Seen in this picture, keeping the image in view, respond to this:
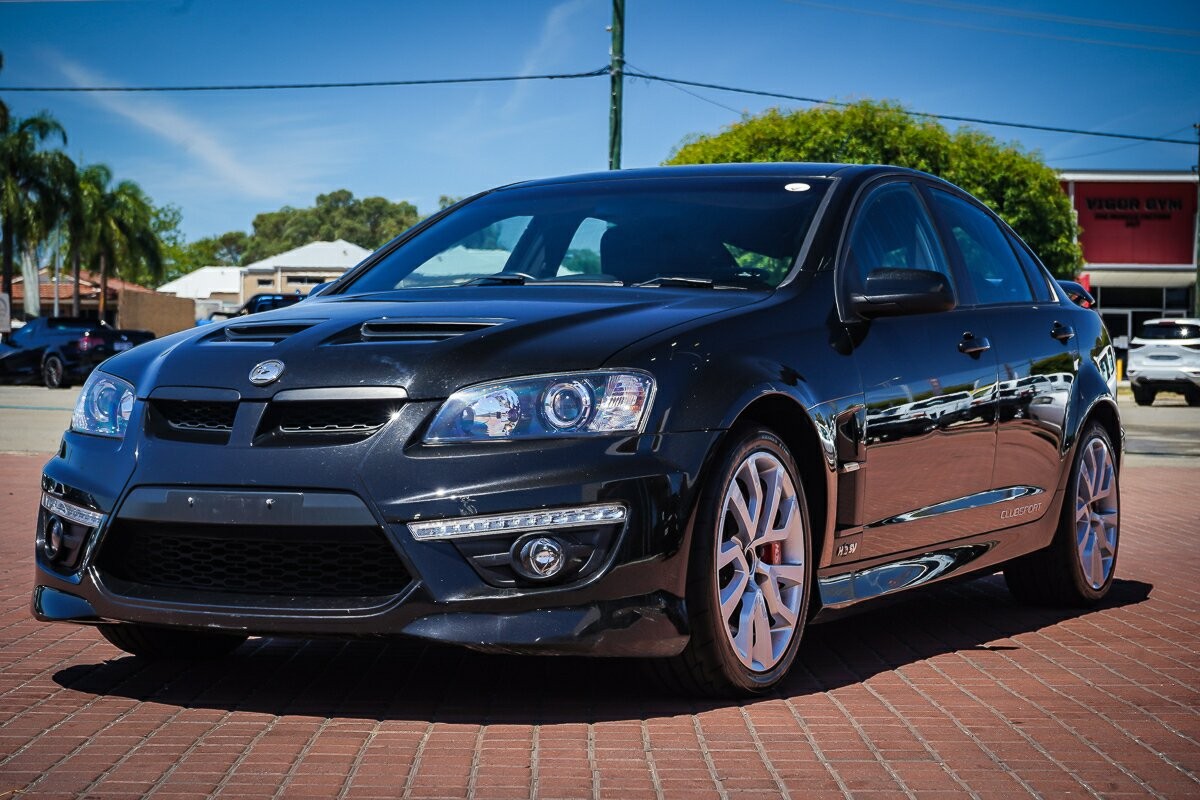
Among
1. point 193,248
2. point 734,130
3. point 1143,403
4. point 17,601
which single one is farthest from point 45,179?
point 193,248

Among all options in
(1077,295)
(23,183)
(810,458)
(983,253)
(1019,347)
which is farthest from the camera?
(23,183)

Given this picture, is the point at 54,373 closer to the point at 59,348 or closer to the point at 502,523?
the point at 59,348

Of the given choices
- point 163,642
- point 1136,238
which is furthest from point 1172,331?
point 1136,238

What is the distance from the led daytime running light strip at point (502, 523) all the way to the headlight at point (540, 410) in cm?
21

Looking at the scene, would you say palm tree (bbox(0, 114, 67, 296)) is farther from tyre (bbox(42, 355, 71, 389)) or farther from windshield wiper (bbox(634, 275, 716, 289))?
windshield wiper (bbox(634, 275, 716, 289))

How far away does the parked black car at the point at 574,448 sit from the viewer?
445 centimetres

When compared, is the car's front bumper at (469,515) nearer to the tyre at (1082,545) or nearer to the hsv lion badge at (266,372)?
the hsv lion badge at (266,372)

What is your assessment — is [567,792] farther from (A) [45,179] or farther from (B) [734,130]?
(A) [45,179]

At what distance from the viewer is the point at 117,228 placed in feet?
310

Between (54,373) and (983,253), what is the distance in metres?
31.4

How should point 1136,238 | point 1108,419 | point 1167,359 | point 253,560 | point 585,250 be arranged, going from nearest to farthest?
point 253,560
point 585,250
point 1108,419
point 1167,359
point 1136,238

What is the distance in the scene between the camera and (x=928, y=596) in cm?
757

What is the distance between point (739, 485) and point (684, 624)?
1.57 ft

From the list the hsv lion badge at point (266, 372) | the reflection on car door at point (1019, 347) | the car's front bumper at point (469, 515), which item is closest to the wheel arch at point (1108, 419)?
the reflection on car door at point (1019, 347)
